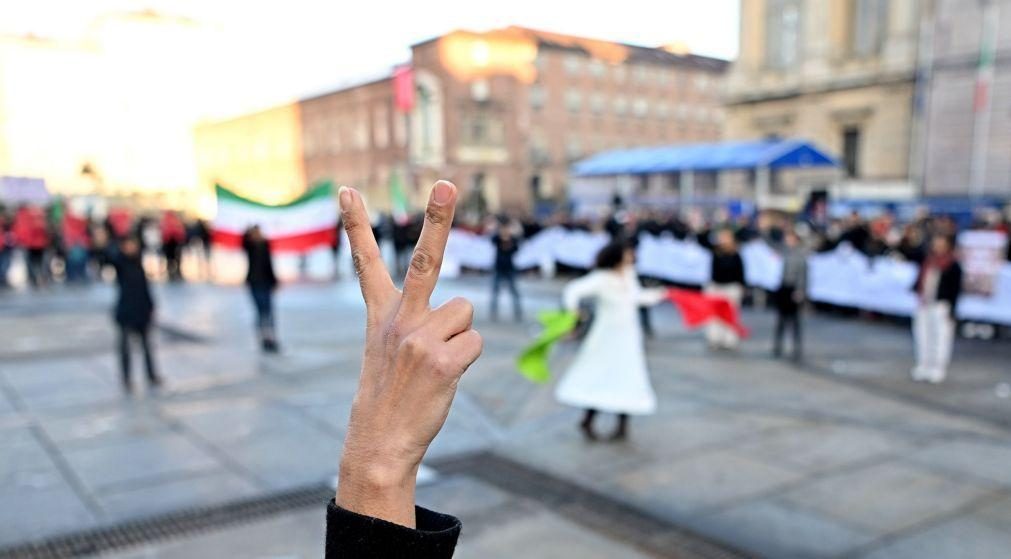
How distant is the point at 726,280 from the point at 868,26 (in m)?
27.0

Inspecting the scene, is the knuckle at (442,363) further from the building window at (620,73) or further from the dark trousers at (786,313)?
the building window at (620,73)

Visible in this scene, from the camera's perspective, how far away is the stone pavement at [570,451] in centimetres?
455

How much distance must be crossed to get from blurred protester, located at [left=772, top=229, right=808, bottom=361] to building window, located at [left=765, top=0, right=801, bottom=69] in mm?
27686

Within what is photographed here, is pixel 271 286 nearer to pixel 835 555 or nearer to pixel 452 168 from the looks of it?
pixel 835 555

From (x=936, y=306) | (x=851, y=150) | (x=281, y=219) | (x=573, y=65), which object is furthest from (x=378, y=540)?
(x=573, y=65)

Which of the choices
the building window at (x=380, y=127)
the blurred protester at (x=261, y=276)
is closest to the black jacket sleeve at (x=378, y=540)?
the blurred protester at (x=261, y=276)

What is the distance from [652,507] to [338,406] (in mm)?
3596

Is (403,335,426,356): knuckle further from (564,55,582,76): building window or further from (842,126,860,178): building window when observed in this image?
(564,55,582,76): building window

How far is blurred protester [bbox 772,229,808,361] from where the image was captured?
9430 mm

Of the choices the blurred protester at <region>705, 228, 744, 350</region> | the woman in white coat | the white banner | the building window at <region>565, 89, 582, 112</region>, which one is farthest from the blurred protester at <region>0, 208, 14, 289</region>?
the building window at <region>565, 89, 582, 112</region>

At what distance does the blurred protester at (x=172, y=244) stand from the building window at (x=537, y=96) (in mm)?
34096

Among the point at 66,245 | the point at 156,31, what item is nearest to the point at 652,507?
the point at 66,245

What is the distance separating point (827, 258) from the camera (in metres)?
13.0

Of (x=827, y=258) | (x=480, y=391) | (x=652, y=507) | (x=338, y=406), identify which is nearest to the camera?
(x=652, y=507)
